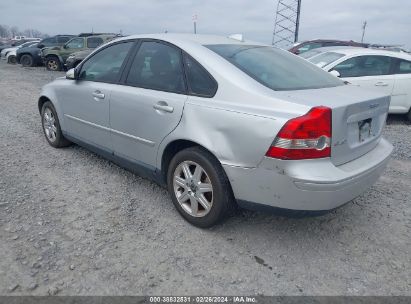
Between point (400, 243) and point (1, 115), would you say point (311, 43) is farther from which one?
point (400, 243)

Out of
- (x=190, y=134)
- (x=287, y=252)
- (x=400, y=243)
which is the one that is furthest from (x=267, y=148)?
(x=400, y=243)

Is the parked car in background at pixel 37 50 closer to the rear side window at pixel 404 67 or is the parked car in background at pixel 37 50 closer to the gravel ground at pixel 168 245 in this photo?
the rear side window at pixel 404 67

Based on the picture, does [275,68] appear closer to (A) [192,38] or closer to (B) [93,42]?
(A) [192,38]

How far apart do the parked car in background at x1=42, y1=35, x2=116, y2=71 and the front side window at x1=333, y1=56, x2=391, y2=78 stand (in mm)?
11728

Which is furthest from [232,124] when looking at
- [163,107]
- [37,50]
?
[37,50]

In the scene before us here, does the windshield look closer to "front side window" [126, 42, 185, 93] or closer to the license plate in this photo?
the license plate

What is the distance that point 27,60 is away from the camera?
19.7m

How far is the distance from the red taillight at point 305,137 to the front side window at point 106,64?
2.02m

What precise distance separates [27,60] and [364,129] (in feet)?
68.8

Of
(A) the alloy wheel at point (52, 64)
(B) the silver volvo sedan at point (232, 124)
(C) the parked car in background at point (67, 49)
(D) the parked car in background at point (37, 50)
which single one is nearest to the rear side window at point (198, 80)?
(B) the silver volvo sedan at point (232, 124)

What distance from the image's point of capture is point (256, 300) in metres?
2.21

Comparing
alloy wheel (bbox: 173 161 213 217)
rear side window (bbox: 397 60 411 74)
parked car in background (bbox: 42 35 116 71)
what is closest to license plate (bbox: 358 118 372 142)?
alloy wheel (bbox: 173 161 213 217)

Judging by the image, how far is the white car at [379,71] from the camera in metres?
6.84

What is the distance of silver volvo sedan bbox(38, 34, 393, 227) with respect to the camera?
2.33 meters
